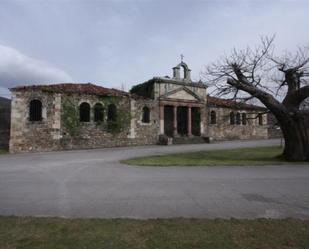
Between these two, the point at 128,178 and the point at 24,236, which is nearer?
the point at 24,236

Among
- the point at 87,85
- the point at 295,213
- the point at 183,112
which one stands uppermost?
the point at 87,85

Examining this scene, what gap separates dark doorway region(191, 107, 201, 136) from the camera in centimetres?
3109

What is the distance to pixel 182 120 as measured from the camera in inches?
1228

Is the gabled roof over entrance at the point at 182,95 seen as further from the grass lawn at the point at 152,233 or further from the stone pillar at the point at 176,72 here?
the grass lawn at the point at 152,233

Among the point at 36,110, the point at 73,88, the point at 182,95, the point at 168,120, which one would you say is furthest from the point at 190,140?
the point at 36,110

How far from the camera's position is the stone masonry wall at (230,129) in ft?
106

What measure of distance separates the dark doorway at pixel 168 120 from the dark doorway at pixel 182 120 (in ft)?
3.79

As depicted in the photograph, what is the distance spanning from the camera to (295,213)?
5.50 metres

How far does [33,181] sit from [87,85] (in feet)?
60.3

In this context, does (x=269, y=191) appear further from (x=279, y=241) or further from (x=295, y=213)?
(x=279, y=241)

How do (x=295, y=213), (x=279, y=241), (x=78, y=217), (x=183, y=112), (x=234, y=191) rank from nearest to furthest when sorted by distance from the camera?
(x=279, y=241), (x=78, y=217), (x=295, y=213), (x=234, y=191), (x=183, y=112)

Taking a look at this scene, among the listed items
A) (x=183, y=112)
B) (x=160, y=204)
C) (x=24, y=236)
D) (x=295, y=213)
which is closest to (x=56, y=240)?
(x=24, y=236)

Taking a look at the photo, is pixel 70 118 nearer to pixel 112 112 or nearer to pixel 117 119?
pixel 112 112

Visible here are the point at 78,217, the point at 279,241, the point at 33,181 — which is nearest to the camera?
the point at 279,241
